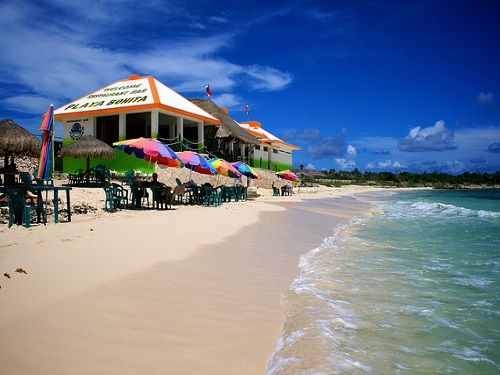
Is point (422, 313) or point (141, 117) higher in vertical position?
point (141, 117)

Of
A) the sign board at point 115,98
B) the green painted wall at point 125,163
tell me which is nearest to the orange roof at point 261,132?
the sign board at point 115,98

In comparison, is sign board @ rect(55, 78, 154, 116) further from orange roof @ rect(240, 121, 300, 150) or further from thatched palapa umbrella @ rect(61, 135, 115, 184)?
orange roof @ rect(240, 121, 300, 150)

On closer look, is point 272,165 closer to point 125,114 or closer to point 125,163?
point 125,114

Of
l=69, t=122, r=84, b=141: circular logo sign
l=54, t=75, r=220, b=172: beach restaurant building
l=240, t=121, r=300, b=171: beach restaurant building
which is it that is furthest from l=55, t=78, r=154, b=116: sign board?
l=240, t=121, r=300, b=171: beach restaurant building

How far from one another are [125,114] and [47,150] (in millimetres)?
13112

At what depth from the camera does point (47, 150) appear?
806cm

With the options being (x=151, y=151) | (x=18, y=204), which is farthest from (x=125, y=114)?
(x=18, y=204)

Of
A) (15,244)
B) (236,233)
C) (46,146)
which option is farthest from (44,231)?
(236,233)

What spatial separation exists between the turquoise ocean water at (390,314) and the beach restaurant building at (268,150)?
28.3 metres

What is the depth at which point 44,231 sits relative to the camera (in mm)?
6348

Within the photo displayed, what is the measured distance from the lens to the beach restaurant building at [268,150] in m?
36.1

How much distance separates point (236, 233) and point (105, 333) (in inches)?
202

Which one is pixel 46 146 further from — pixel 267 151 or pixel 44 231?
pixel 267 151

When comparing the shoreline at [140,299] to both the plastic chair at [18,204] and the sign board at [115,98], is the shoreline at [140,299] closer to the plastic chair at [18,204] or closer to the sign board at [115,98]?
the plastic chair at [18,204]
